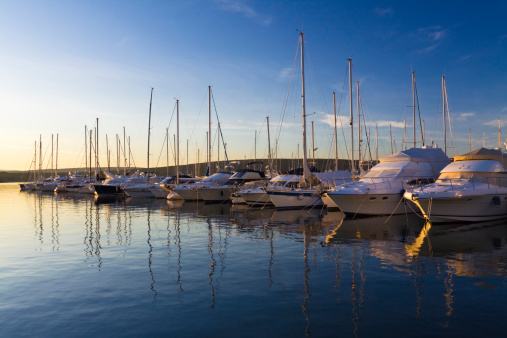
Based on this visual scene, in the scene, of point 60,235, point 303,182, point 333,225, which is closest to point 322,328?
point 333,225

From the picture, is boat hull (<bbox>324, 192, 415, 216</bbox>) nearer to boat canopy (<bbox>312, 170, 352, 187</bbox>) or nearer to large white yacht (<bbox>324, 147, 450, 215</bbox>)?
Answer: large white yacht (<bbox>324, 147, 450, 215</bbox>)

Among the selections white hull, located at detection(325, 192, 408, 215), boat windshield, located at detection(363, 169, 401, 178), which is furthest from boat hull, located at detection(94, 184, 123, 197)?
boat windshield, located at detection(363, 169, 401, 178)

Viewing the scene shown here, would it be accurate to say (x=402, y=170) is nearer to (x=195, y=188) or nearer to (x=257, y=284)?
(x=257, y=284)

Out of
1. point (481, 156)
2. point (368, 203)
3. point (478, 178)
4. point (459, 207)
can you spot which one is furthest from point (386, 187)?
point (481, 156)

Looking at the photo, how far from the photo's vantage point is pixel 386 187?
25.6 metres

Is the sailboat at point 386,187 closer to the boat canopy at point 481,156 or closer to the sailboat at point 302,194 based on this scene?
the boat canopy at point 481,156

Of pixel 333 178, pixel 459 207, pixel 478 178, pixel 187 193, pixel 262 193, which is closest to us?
pixel 459 207

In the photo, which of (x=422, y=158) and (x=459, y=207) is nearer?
(x=459, y=207)

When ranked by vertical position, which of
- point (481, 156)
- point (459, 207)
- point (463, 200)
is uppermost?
Answer: point (481, 156)

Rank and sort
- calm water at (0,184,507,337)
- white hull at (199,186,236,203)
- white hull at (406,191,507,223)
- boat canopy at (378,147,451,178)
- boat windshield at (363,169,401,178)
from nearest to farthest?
calm water at (0,184,507,337), white hull at (406,191,507,223), boat windshield at (363,169,401,178), boat canopy at (378,147,451,178), white hull at (199,186,236,203)

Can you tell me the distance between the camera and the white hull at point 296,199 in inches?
1226

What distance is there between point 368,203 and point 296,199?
24.3 ft

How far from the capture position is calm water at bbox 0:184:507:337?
726 centimetres

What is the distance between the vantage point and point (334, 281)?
10.1m
